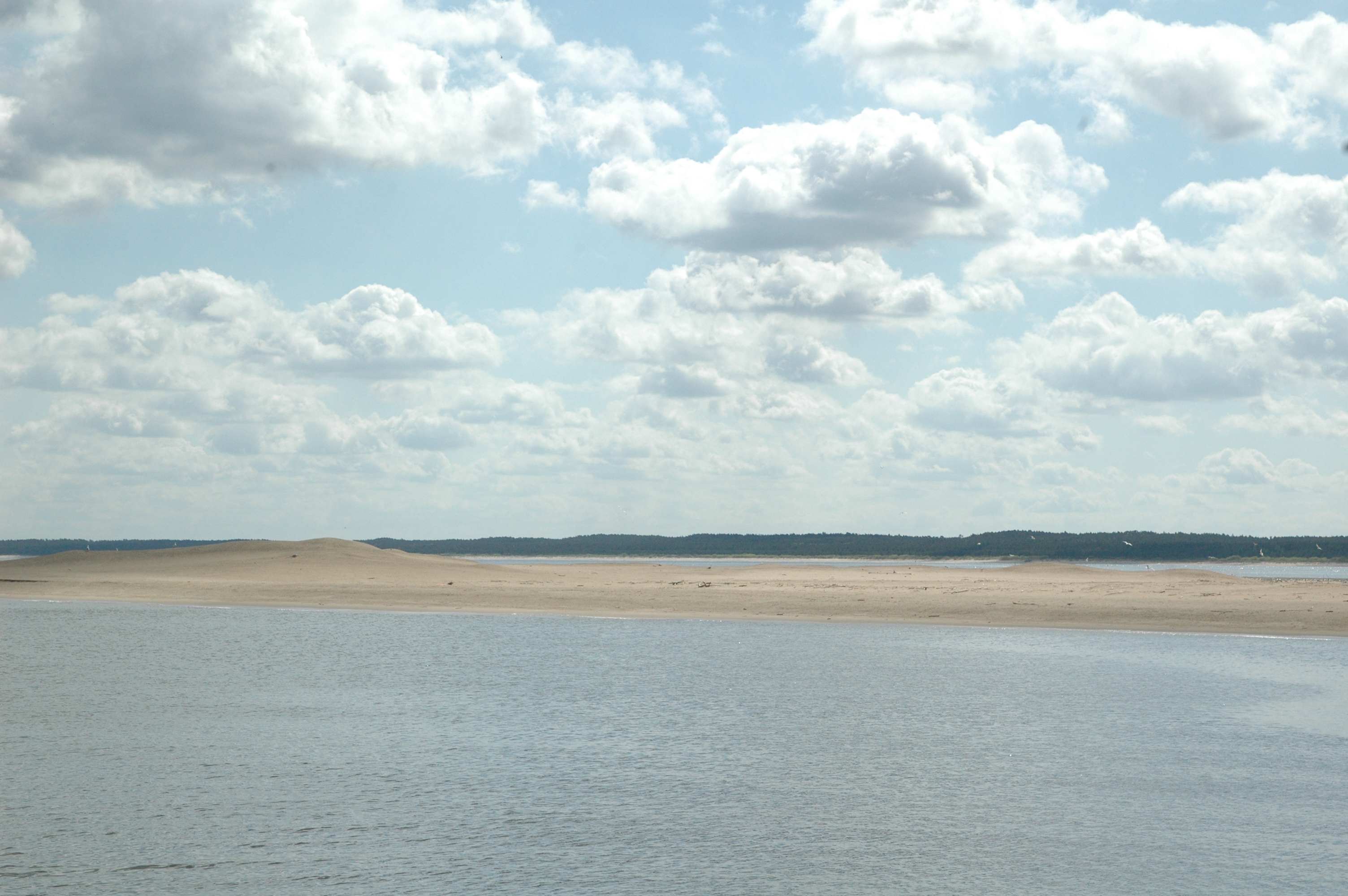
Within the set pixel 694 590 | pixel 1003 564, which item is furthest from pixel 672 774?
pixel 1003 564

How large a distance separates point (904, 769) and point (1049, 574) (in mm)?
41140

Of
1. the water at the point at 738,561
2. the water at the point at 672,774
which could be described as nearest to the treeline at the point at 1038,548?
the water at the point at 738,561

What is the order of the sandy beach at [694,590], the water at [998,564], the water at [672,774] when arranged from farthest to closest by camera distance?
1. the water at [998,564]
2. the sandy beach at [694,590]
3. the water at [672,774]

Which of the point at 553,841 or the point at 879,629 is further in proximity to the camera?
the point at 879,629

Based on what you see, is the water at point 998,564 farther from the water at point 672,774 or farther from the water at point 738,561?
the water at point 672,774

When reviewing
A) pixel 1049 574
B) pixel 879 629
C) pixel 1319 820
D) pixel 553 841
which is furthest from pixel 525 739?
pixel 1049 574

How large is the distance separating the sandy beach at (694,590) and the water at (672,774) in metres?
9.94

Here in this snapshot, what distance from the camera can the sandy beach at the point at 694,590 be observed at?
35.8 m

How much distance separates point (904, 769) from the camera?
13.8 meters

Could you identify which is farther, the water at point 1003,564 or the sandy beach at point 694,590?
the water at point 1003,564

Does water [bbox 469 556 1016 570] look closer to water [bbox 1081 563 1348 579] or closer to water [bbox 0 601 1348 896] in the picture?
water [bbox 1081 563 1348 579]

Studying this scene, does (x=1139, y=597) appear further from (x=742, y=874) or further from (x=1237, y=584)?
(x=742, y=874)

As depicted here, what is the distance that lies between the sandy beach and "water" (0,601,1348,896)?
994 centimetres

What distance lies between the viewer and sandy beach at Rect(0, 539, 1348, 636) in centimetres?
3575
